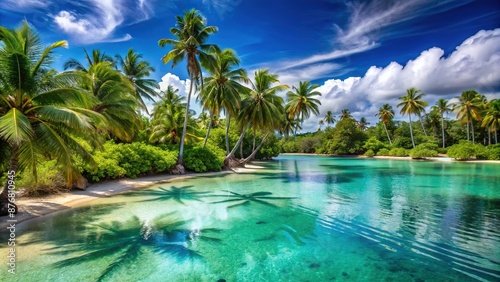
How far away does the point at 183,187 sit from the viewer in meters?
15.4

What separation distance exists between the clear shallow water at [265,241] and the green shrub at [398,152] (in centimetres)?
3974

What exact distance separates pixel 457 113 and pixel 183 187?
153ft

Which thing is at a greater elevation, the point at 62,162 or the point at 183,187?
the point at 62,162

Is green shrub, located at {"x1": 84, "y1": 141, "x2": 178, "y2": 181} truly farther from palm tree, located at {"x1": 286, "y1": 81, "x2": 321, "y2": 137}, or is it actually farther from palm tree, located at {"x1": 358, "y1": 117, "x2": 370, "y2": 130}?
palm tree, located at {"x1": 358, "y1": 117, "x2": 370, "y2": 130}

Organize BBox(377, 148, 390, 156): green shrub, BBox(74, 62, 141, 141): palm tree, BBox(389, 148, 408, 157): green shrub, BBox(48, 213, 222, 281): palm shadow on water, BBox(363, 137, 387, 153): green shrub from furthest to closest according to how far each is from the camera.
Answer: BBox(363, 137, 387, 153): green shrub < BBox(377, 148, 390, 156): green shrub < BBox(389, 148, 408, 157): green shrub < BBox(74, 62, 141, 141): palm tree < BBox(48, 213, 222, 281): palm shadow on water

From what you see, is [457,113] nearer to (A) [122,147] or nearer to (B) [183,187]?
(B) [183,187]

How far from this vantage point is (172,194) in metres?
13.1

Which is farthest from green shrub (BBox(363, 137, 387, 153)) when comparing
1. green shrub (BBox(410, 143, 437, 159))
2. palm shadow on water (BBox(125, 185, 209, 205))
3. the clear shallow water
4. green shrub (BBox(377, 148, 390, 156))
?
palm shadow on water (BBox(125, 185, 209, 205))

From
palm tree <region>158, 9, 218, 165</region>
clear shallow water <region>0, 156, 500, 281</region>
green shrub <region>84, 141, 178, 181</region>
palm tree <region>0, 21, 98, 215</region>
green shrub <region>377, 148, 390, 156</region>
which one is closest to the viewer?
clear shallow water <region>0, 156, 500, 281</region>

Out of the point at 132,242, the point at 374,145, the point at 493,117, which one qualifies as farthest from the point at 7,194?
the point at 374,145

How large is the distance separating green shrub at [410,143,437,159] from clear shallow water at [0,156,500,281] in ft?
114

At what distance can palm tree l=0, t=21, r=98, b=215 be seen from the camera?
6699 millimetres

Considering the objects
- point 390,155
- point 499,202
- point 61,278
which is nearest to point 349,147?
point 390,155

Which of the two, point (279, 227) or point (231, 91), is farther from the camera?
point (231, 91)
